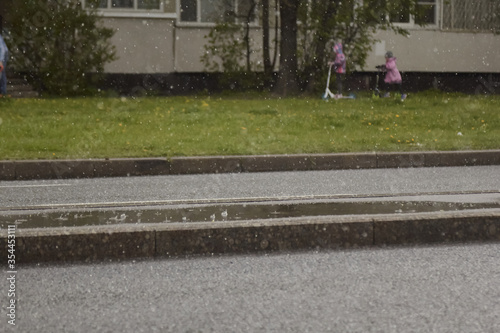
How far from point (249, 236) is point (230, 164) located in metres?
5.49

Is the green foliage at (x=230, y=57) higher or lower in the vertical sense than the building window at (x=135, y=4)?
lower

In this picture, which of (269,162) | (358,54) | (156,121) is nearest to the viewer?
(269,162)

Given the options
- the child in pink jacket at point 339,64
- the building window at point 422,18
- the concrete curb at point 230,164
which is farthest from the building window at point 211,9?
the concrete curb at point 230,164

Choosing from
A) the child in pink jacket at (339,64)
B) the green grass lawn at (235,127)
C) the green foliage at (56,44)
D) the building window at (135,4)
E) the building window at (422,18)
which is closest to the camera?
the green grass lawn at (235,127)

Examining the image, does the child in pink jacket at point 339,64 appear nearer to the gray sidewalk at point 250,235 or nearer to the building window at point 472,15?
the building window at point 472,15

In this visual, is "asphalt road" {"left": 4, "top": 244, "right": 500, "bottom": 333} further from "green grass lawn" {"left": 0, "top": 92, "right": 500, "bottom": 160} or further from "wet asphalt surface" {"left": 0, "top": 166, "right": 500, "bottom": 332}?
"green grass lawn" {"left": 0, "top": 92, "right": 500, "bottom": 160}

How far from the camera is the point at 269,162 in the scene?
11414 mm

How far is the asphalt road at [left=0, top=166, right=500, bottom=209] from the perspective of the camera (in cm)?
856

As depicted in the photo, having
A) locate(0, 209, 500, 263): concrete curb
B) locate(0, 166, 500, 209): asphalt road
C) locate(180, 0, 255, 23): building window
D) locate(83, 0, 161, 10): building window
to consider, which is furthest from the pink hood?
locate(0, 209, 500, 263): concrete curb

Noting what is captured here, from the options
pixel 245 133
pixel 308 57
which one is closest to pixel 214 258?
pixel 245 133

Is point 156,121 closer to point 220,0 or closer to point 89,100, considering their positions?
point 89,100

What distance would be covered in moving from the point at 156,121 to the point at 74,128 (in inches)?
66.9

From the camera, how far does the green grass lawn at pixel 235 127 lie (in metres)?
12.2

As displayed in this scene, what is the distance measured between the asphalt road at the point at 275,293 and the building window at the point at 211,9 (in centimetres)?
2151
